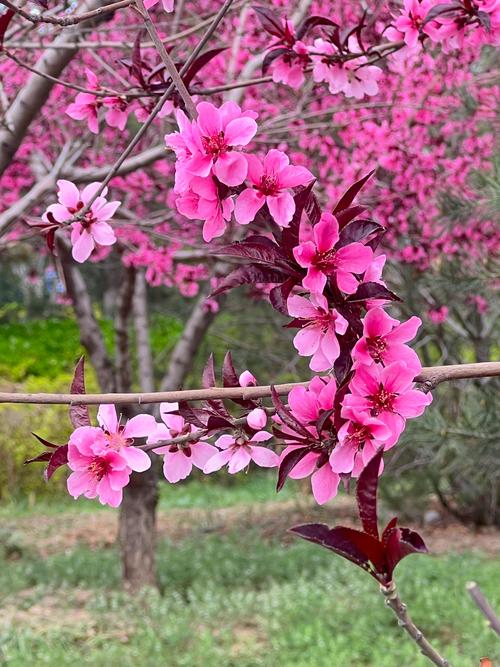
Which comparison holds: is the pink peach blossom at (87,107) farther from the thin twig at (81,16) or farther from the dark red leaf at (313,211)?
the dark red leaf at (313,211)

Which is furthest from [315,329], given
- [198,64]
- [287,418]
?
[198,64]

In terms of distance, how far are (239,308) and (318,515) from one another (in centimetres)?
274

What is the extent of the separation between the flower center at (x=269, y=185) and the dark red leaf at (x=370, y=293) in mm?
138

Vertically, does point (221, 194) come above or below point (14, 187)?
below

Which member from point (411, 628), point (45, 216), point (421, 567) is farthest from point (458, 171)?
point (411, 628)

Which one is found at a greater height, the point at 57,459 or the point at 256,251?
the point at 256,251

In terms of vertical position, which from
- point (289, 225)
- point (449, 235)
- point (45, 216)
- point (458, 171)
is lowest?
point (289, 225)

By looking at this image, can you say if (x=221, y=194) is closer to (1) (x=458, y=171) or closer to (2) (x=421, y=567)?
(1) (x=458, y=171)

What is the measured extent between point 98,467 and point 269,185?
369 mm

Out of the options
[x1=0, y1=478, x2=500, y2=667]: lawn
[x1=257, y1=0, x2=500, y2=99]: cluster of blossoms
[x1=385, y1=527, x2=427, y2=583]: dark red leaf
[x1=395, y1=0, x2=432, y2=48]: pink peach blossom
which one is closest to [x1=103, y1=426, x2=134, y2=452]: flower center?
[x1=385, y1=527, x2=427, y2=583]: dark red leaf

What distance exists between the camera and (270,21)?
64.4 inches

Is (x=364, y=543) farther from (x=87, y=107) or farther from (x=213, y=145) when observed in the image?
(x=87, y=107)

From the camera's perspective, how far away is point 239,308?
10297 mm

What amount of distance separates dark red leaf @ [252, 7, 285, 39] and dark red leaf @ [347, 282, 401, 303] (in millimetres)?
880
